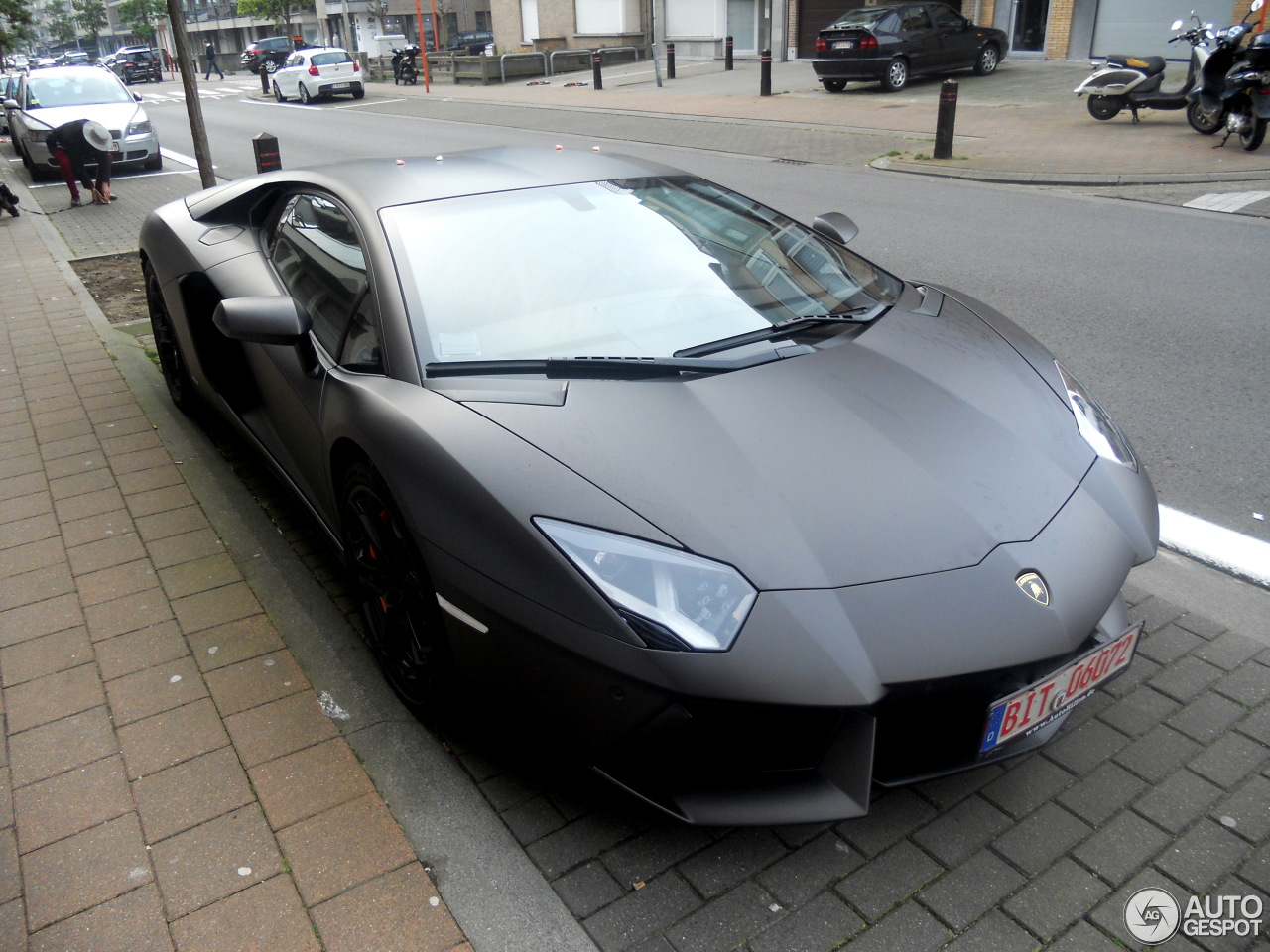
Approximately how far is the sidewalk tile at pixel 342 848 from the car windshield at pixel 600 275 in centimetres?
121

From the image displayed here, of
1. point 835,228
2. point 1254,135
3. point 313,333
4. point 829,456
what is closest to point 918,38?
point 1254,135

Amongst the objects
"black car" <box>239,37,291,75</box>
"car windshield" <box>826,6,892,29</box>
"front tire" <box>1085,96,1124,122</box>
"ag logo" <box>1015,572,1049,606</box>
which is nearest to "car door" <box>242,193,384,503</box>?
"ag logo" <box>1015,572,1049,606</box>

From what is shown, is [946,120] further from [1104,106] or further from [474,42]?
[474,42]

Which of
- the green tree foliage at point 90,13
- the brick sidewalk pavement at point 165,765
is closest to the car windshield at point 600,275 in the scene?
the brick sidewalk pavement at point 165,765

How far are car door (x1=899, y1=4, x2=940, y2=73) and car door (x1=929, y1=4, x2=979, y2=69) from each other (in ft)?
0.57

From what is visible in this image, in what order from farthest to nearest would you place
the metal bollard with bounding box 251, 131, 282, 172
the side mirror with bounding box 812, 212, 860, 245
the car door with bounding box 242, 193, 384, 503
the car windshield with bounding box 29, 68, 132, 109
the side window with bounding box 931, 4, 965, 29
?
1. the side window with bounding box 931, 4, 965, 29
2. the car windshield with bounding box 29, 68, 132, 109
3. the metal bollard with bounding box 251, 131, 282, 172
4. the side mirror with bounding box 812, 212, 860, 245
5. the car door with bounding box 242, 193, 384, 503

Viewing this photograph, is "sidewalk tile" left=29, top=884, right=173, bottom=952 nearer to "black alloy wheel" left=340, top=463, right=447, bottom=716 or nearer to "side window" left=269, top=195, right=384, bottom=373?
"black alloy wheel" left=340, top=463, right=447, bottom=716

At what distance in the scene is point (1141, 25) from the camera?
19.9 meters

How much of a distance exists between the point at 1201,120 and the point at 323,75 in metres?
24.4

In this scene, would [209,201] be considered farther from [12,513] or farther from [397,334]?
[397,334]

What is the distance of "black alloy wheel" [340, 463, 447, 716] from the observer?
2551mm

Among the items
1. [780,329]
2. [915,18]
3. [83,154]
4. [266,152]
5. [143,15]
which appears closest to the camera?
[780,329]

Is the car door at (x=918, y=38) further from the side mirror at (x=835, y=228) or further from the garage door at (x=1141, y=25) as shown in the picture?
the side mirror at (x=835, y=228)

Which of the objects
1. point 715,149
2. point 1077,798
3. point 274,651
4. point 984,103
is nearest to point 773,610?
point 1077,798
